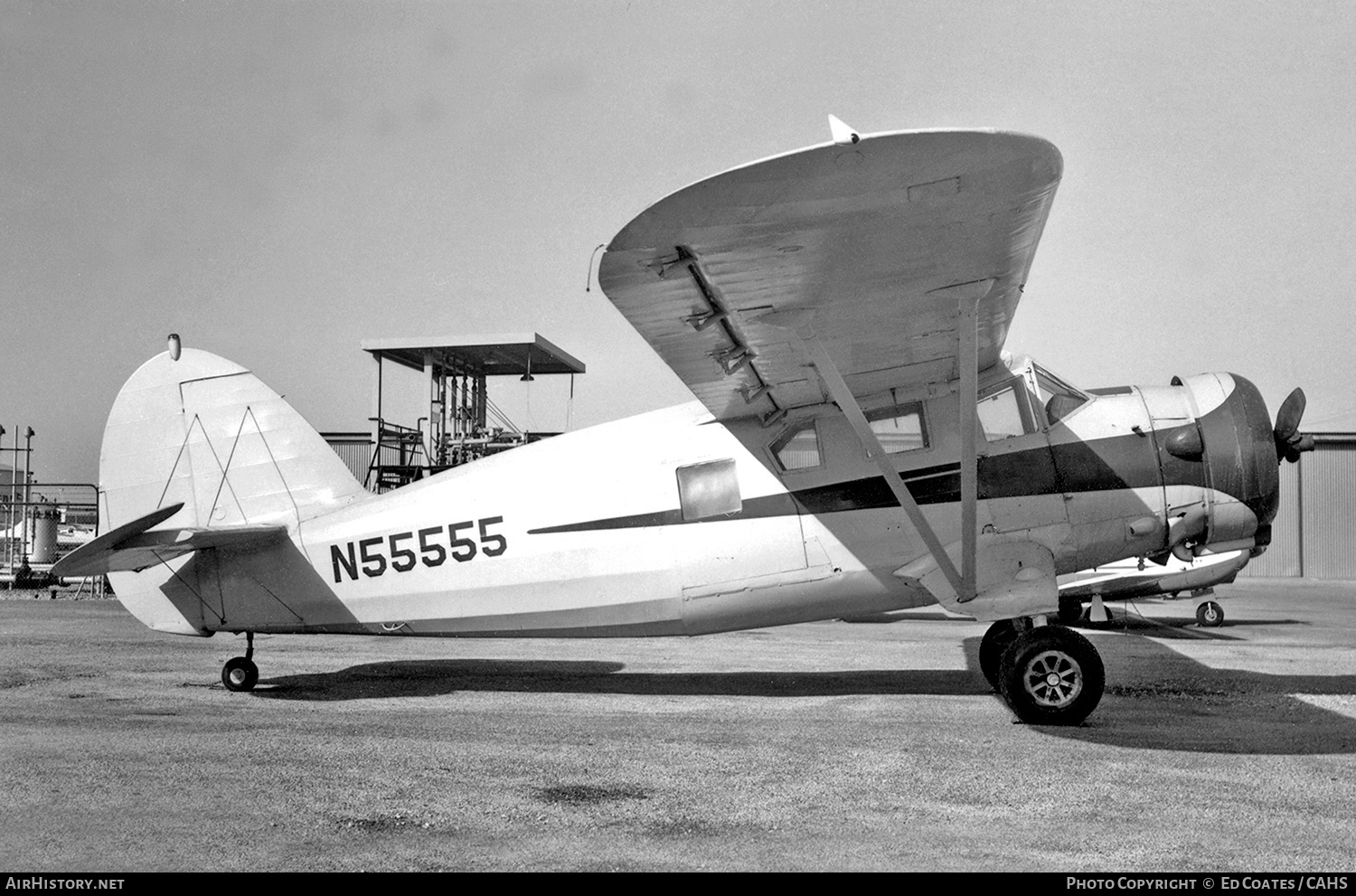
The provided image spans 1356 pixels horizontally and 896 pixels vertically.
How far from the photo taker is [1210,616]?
14406 millimetres

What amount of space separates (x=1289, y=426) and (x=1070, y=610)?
692 centimetres

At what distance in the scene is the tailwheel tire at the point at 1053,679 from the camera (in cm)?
621

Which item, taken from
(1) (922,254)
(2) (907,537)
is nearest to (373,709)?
(2) (907,537)

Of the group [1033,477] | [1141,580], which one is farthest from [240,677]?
[1141,580]

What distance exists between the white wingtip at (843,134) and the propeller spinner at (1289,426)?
4.78 meters

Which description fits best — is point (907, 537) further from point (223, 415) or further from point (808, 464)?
point (223, 415)

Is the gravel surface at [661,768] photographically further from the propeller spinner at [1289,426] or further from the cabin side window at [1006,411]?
the cabin side window at [1006,411]

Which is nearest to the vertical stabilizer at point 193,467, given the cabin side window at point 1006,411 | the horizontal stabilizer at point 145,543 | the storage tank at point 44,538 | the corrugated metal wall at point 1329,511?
the horizontal stabilizer at point 145,543

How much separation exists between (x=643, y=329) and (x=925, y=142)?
243 centimetres

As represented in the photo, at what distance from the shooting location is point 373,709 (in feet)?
23.4

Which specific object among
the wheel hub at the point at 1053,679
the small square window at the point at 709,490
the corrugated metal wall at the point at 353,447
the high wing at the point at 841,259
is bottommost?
the wheel hub at the point at 1053,679

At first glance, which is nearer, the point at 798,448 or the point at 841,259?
the point at 841,259

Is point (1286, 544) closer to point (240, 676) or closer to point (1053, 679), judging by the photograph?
point (1053, 679)
